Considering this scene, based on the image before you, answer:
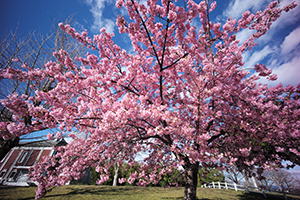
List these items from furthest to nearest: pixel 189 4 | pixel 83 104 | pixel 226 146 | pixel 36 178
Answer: pixel 226 146 < pixel 83 104 < pixel 36 178 < pixel 189 4

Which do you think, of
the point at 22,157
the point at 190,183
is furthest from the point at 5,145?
Answer: the point at 22,157

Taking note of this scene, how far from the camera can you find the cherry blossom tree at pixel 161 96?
3799 millimetres

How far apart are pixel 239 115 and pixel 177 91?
3043 mm

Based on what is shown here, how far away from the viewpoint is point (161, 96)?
16.4ft

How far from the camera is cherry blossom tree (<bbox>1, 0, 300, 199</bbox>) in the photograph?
12.5 ft

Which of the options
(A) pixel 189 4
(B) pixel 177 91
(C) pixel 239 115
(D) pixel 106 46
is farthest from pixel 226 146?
(D) pixel 106 46

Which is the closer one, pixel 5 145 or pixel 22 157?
pixel 5 145

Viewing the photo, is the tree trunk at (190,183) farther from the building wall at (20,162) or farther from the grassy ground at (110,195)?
the building wall at (20,162)

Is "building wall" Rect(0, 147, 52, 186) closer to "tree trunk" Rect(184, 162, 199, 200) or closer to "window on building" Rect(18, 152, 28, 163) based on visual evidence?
"window on building" Rect(18, 152, 28, 163)

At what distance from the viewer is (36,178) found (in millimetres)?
5004

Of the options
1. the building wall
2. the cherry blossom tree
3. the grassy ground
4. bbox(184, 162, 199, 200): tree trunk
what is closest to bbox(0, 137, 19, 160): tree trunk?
the cherry blossom tree

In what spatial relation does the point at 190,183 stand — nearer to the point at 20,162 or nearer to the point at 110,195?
the point at 110,195

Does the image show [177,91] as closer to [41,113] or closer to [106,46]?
[106,46]

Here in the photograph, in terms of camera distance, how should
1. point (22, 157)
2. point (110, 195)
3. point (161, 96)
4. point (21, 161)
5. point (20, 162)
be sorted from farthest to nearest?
point (22, 157) → point (21, 161) → point (20, 162) → point (110, 195) → point (161, 96)
